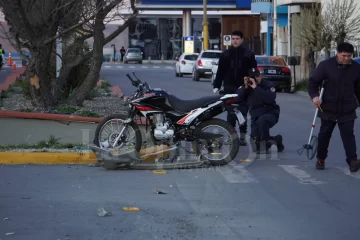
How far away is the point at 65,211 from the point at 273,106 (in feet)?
18.2

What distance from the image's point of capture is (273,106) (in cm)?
1305

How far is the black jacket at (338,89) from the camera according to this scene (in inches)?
430

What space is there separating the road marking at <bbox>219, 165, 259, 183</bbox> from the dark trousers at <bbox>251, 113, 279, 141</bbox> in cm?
130

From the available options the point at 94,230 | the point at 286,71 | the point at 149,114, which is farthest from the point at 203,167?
the point at 286,71

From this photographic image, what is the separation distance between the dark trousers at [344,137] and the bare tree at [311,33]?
2215 cm

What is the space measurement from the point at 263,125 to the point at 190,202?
416 centimetres

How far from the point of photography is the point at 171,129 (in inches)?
464

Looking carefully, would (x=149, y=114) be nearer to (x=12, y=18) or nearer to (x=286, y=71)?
(x=12, y=18)

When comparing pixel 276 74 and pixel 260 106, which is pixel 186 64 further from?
pixel 260 106

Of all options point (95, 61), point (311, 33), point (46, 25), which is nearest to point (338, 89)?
point (46, 25)

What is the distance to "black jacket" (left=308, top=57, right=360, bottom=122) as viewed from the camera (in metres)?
10.9

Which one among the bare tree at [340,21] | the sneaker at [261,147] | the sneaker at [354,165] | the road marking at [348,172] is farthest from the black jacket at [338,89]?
the bare tree at [340,21]

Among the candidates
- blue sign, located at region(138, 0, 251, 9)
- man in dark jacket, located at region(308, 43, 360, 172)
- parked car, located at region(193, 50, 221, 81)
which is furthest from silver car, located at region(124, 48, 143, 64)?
man in dark jacket, located at region(308, 43, 360, 172)

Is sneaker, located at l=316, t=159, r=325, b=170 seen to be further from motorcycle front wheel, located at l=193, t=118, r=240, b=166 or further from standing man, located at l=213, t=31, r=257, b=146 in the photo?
standing man, located at l=213, t=31, r=257, b=146
